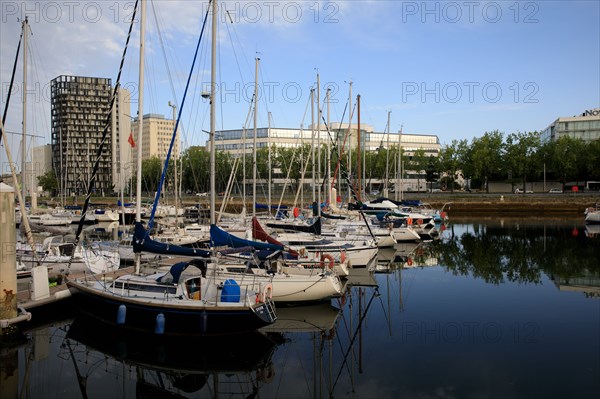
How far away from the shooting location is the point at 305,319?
742 inches

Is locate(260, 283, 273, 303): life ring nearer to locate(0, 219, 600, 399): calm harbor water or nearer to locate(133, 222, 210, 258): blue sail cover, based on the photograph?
locate(0, 219, 600, 399): calm harbor water

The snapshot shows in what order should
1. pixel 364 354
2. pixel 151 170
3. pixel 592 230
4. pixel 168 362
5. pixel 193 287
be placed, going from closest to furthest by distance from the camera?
pixel 168 362 < pixel 364 354 < pixel 193 287 < pixel 592 230 < pixel 151 170

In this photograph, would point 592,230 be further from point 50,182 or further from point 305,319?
point 50,182

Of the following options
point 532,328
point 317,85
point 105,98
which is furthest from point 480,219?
point 105,98

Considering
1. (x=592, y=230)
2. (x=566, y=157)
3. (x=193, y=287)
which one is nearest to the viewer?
(x=193, y=287)

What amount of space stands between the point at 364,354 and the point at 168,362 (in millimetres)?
6073

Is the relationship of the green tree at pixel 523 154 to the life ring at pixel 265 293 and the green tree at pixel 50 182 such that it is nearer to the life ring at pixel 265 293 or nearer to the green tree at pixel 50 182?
the life ring at pixel 265 293

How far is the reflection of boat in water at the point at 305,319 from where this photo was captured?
17.7 metres

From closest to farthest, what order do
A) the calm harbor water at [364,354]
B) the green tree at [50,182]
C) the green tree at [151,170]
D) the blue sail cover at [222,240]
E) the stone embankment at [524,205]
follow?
the calm harbor water at [364,354], the blue sail cover at [222,240], the stone embankment at [524,205], the green tree at [151,170], the green tree at [50,182]

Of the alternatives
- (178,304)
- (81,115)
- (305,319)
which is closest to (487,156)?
(305,319)

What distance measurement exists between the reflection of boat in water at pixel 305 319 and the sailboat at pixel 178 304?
67.4 inches

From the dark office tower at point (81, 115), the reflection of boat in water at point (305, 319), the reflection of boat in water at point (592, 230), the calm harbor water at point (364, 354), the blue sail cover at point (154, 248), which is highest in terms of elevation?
the dark office tower at point (81, 115)

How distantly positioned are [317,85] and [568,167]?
66.8 metres

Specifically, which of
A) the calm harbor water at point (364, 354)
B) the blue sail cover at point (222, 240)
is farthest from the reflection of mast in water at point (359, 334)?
the blue sail cover at point (222, 240)
